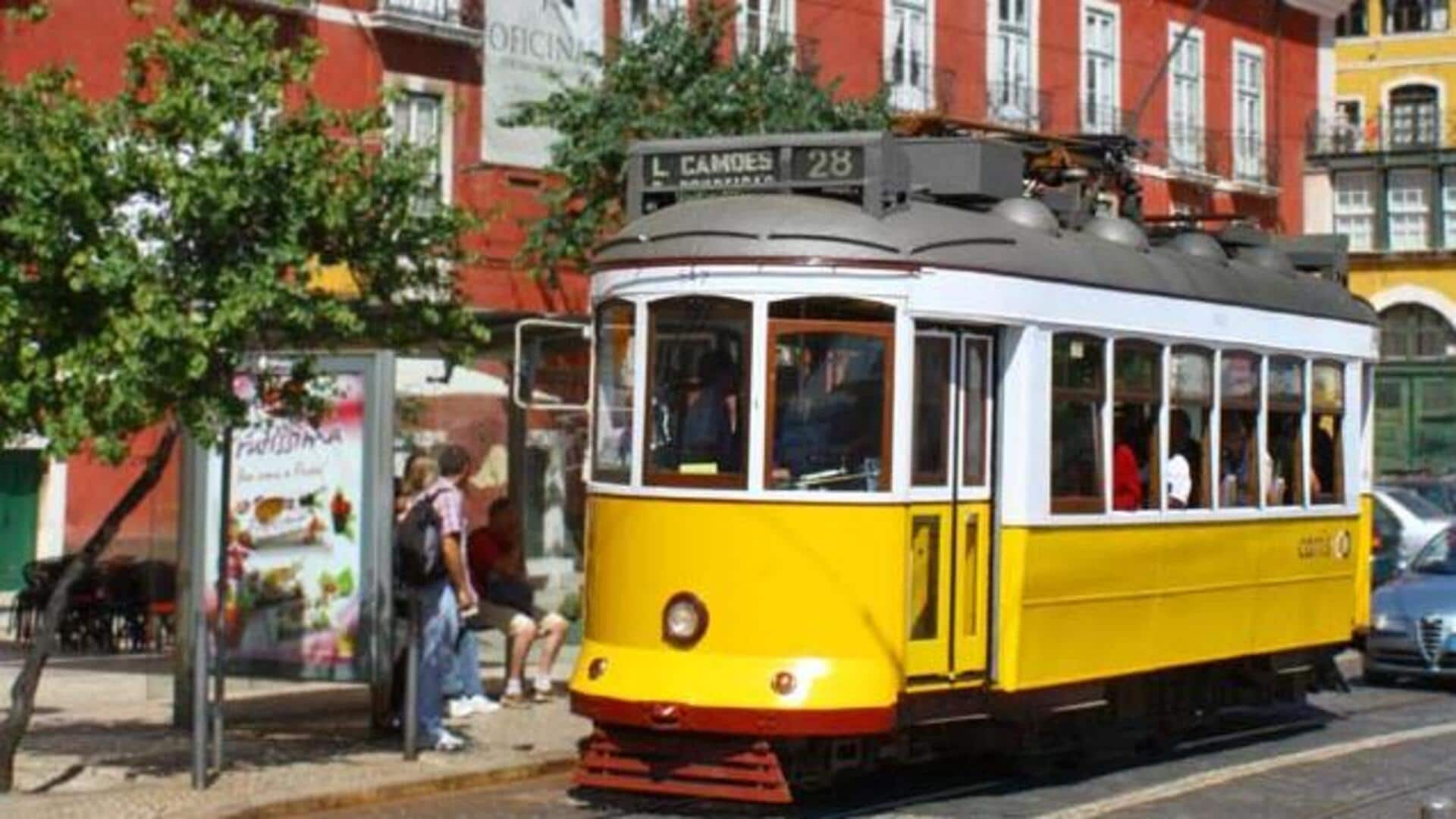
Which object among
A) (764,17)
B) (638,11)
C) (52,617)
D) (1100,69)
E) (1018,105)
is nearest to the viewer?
(52,617)

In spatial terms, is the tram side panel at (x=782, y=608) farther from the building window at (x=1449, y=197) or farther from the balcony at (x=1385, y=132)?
the building window at (x=1449, y=197)

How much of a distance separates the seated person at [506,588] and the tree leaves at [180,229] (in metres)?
4.04

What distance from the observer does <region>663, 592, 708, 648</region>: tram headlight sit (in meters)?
12.5

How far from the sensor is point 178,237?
1260cm

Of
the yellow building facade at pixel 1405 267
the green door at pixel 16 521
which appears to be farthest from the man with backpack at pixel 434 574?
the yellow building facade at pixel 1405 267

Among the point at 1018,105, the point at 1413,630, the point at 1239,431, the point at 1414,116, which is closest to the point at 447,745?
the point at 1239,431

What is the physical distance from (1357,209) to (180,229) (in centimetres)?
4857

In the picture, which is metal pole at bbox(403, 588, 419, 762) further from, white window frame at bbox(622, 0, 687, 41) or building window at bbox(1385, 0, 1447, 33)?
building window at bbox(1385, 0, 1447, 33)

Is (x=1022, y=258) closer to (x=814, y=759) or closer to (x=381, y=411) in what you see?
(x=814, y=759)

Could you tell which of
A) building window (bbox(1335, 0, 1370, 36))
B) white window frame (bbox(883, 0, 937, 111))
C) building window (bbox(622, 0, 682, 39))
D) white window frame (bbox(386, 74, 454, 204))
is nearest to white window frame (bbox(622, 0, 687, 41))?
building window (bbox(622, 0, 682, 39))

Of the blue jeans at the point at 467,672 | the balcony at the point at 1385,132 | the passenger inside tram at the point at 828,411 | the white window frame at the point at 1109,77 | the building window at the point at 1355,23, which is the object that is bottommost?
the blue jeans at the point at 467,672

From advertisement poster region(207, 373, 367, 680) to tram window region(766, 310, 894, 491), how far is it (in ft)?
10.4

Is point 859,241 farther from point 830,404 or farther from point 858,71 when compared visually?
point 858,71

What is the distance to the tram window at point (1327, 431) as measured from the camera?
16.5 metres
